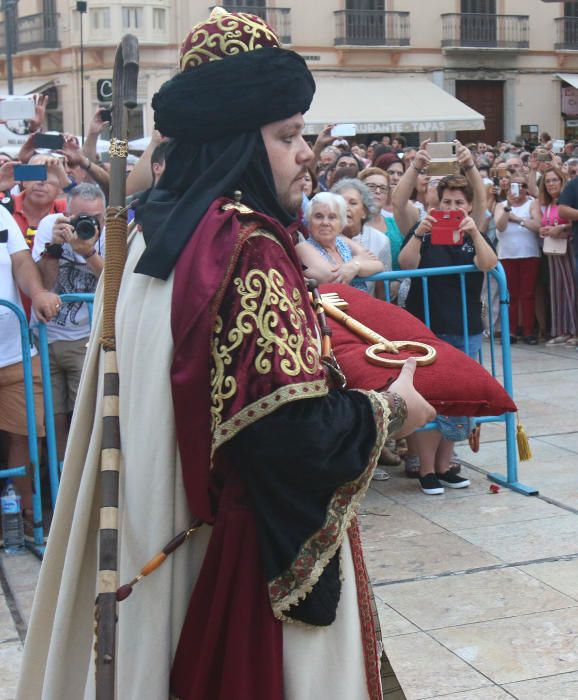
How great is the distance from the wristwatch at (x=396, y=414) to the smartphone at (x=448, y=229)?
418 cm

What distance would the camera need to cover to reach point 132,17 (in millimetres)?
37000

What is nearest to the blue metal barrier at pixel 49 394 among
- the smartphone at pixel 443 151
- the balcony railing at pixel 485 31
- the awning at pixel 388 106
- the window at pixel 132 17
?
the smartphone at pixel 443 151

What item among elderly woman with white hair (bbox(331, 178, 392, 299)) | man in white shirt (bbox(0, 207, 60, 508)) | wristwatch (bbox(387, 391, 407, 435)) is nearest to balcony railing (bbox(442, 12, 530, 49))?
elderly woman with white hair (bbox(331, 178, 392, 299))

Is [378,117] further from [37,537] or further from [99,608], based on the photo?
[99,608]

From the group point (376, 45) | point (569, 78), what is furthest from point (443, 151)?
point (569, 78)

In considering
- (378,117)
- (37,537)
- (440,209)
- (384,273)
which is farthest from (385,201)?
(378,117)

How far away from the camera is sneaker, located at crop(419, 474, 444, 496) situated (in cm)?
648

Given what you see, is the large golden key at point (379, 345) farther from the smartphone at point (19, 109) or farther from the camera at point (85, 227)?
the smartphone at point (19, 109)

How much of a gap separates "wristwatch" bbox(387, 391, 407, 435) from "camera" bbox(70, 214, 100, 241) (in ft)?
11.4

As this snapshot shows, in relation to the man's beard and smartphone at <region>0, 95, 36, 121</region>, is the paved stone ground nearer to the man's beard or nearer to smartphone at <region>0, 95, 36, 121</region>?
the man's beard

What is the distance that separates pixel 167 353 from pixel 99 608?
0.54 metres

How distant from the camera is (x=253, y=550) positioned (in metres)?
2.49

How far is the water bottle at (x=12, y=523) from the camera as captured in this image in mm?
5699

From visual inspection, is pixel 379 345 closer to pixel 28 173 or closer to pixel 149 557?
pixel 149 557
